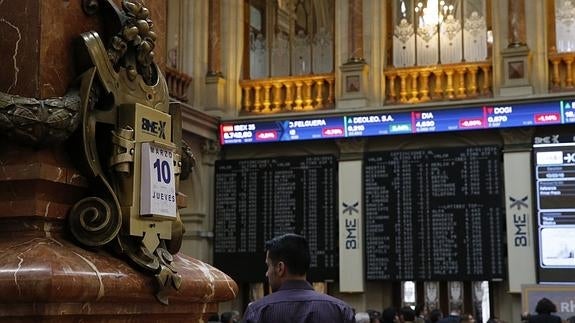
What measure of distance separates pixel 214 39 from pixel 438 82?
357 cm

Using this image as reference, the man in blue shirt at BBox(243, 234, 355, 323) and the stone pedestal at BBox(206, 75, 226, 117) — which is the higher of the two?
the stone pedestal at BBox(206, 75, 226, 117)

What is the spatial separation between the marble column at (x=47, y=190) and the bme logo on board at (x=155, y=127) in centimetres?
24

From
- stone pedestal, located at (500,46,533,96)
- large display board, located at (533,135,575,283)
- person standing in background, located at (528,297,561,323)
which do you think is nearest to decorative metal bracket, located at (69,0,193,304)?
person standing in background, located at (528,297,561,323)

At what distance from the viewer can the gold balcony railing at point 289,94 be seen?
1337 cm

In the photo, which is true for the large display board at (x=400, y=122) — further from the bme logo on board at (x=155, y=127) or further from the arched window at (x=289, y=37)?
the bme logo on board at (x=155, y=127)

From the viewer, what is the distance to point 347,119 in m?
12.8

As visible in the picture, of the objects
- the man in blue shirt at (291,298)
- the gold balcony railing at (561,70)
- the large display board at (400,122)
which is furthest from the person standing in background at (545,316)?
the man in blue shirt at (291,298)

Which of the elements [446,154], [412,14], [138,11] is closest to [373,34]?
[412,14]

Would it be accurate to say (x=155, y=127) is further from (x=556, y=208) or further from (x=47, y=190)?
(x=556, y=208)

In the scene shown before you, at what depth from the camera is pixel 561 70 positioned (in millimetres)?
12227

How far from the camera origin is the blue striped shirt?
7.97 feet

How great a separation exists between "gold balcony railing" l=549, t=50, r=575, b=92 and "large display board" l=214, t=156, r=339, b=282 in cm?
332

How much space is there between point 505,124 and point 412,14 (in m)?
2.41

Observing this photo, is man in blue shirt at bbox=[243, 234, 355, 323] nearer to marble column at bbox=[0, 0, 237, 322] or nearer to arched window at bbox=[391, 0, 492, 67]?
marble column at bbox=[0, 0, 237, 322]
